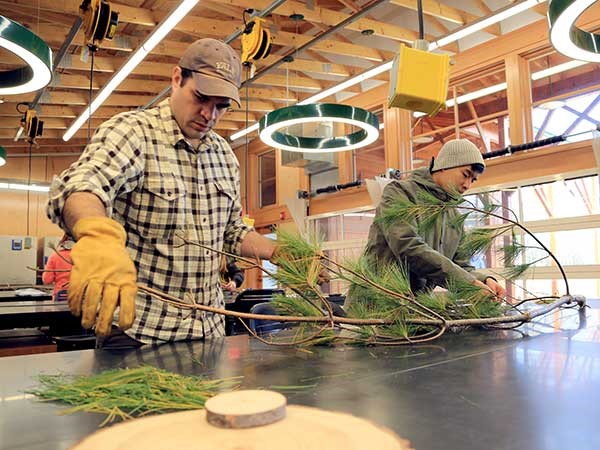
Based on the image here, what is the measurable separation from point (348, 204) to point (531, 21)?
3621mm

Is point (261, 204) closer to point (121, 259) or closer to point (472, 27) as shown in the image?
point (472, 27)

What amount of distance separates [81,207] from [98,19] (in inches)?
123

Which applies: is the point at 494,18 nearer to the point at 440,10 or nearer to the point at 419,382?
the point at 440,10

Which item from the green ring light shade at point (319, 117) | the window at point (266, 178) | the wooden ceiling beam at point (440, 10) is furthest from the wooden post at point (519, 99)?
the window at point (266, 178)

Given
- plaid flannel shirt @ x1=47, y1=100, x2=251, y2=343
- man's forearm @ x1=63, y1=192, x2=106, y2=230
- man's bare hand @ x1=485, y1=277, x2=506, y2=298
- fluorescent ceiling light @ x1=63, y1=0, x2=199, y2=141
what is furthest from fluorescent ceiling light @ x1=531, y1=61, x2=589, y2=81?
man's forearm @ x1=63, y1=192, x2=106, y2=230

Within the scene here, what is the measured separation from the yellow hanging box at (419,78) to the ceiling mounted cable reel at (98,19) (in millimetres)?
2655

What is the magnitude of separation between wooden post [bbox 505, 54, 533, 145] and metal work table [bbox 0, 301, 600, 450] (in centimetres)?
498

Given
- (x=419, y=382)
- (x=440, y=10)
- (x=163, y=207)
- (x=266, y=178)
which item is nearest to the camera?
(x=419, y=382)

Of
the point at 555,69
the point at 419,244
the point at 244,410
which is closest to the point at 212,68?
the point at 419,244

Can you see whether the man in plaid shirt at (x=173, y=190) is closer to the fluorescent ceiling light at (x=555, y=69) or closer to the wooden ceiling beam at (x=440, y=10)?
the wooden ceiling beam at (x=440, y=10)

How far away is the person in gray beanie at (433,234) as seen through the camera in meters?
1.84

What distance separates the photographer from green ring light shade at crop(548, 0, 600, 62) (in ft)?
6.07

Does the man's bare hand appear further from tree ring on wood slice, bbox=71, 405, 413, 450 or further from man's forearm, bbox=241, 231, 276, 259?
tree ring on wood slice, bbox=71, 405, 413, 450

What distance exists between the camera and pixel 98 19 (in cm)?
365
